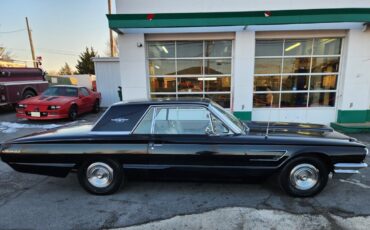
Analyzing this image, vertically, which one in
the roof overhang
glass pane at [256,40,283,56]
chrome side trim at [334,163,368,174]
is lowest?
chrome side trim at [334,163,368,174]

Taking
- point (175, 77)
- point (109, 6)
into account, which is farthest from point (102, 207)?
point (109, 6)

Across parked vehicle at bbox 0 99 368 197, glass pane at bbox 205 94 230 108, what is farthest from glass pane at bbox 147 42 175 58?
parked vehicle at bbox 0 99 368 197

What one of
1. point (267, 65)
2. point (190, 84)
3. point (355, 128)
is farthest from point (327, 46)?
point (190, 84)

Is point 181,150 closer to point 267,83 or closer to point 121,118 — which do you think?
point 121,118

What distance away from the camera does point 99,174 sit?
3367mm

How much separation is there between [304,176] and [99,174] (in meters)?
3.03

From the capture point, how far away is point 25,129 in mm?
7699

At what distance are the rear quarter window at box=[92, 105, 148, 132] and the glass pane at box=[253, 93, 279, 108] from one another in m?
5.76

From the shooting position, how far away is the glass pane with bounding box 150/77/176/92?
324 inches

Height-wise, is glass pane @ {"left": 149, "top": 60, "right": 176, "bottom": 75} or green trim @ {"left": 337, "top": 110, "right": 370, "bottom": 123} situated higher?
glass pane @ {"left": 149, "top": 60, "right": 176, "bottom": 75}

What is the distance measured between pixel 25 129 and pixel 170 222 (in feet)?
24.1

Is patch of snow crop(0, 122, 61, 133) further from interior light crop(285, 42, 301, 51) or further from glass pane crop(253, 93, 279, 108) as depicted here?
interior light crop(285, 42, 301, 51)

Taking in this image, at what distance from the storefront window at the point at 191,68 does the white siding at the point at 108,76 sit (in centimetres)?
457

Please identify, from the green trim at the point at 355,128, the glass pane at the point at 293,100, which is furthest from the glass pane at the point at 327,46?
the green trim at the point at 355,128
